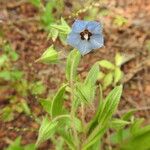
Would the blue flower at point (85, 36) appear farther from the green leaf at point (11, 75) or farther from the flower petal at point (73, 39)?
the green leaf at point (11, 75)

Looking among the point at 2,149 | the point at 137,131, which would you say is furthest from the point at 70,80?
the point at 2,149

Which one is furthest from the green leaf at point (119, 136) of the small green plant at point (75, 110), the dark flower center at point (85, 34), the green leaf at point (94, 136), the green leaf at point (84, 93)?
the dark flower center at point (85, 34)

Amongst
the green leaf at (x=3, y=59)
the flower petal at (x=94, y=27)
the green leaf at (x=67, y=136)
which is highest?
the flower petal at (x=94, y=27)

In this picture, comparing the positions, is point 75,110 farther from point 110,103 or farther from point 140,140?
point 140,140

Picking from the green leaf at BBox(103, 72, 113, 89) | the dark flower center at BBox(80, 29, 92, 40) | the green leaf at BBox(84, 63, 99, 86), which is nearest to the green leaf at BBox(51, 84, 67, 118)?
the green leaf at BBox(84, 63, 99, 86)

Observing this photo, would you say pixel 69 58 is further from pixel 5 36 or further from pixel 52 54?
pixel 5 36

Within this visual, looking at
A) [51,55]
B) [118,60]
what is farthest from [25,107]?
[51,55]

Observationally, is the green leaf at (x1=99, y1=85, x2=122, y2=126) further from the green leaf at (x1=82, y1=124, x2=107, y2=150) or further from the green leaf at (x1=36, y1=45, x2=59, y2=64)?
the green leaf at (x1=36, y1=45, x2=59, y2=64)
